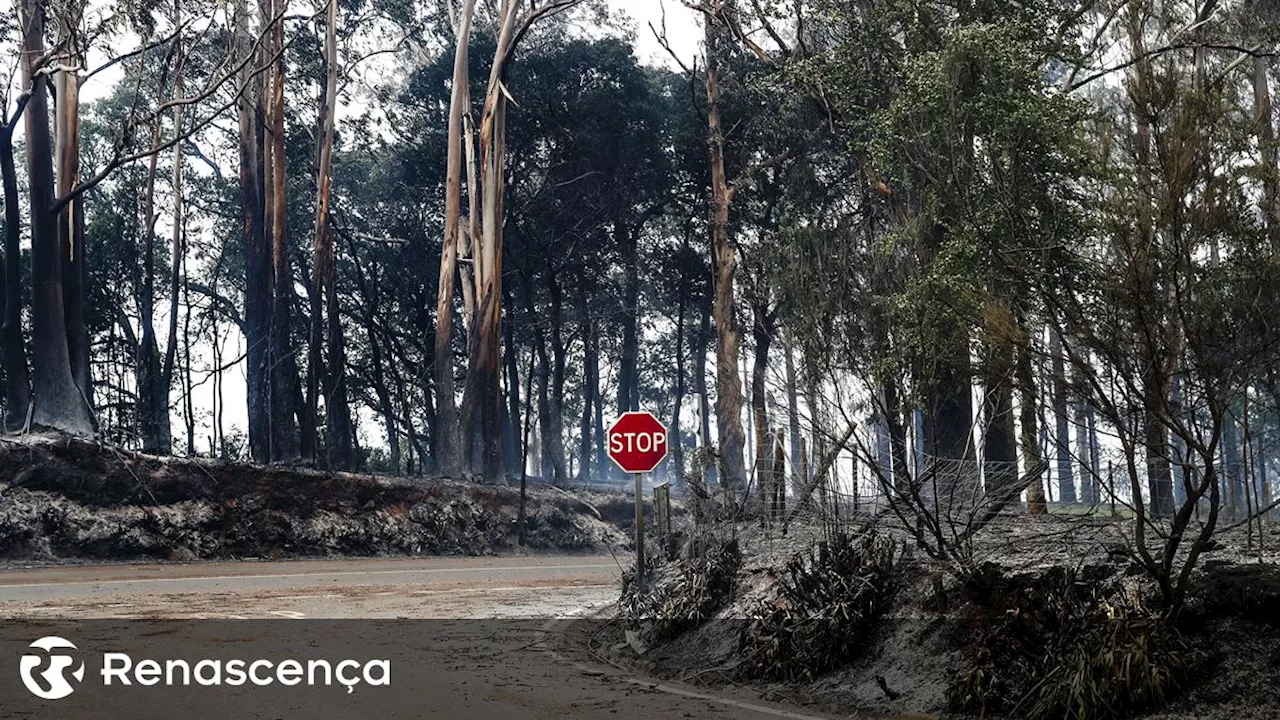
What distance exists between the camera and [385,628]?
12.4 meters

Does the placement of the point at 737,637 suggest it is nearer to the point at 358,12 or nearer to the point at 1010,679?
the point at 1010,679

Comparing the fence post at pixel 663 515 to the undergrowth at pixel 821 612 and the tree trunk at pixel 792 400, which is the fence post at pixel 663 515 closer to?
the tree trunk at pixel 792 400

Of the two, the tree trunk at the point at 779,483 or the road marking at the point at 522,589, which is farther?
the road marking at the point at 522,589

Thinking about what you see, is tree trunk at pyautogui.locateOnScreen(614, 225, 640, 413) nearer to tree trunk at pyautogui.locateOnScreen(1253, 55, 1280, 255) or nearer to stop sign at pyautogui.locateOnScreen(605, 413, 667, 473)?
stop sign at pyautogui.locateOnScreen(605, 413, 667, 473)

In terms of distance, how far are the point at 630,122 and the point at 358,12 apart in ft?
29.4

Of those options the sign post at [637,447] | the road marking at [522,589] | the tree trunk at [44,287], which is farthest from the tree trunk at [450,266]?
the sign post at [637,447]

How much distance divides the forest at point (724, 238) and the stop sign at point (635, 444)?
3.33 feet

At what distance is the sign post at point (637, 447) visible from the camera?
12.5 meters

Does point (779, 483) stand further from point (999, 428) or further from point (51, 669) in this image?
point (51, 669)

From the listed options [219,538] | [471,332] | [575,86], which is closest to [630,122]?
[575,86]

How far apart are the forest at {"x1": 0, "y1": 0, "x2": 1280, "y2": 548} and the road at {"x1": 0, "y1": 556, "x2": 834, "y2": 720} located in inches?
95.2

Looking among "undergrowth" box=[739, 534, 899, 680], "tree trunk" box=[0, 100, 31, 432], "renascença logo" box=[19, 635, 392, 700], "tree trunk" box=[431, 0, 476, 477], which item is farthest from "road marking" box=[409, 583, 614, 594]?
"tree trunk" box=[431, 0, 476, 477]

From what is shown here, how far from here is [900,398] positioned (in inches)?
368

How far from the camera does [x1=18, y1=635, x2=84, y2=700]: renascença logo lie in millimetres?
8141
